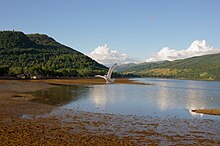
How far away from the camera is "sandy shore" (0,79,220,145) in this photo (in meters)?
21.1

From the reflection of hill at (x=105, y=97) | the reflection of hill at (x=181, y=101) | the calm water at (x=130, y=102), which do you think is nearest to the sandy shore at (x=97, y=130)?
the calm water at (x=130, y=102)

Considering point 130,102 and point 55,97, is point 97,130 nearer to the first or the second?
point 130,102

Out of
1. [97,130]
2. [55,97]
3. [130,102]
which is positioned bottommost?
[97,130]

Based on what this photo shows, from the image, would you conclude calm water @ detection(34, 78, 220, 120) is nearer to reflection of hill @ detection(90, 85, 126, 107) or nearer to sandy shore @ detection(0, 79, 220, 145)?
reflection of hill @ detection(90, 85, 126, 107)

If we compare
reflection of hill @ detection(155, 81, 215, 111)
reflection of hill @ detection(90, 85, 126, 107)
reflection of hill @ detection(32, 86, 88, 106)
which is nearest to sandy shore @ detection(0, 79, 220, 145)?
reflection of hill @ detection(32, 86, 88, 106)

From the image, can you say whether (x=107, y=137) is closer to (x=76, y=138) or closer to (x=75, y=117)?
(x=76, y=138)

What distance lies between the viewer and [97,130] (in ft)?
82.6

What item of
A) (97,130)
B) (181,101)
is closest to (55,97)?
(181,101)

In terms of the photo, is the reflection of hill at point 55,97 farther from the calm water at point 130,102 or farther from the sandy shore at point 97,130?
the sandy shore at point 97,130

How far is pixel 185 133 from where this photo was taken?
25.6 m

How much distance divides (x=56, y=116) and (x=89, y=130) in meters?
8.04

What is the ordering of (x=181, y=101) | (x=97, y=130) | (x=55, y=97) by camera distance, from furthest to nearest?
1. (x=181, y=101)
2. (x=55, y=97)
3. (x=97, y=130)

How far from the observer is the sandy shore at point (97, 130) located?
69.2 ft

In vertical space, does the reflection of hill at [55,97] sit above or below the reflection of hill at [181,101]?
above
